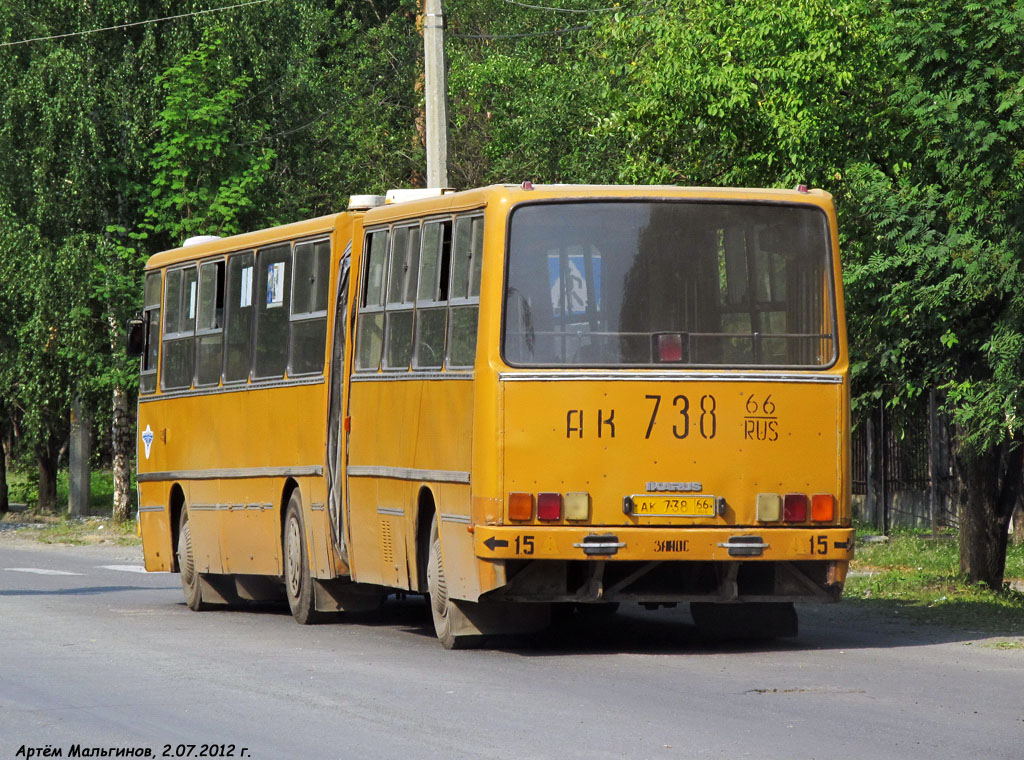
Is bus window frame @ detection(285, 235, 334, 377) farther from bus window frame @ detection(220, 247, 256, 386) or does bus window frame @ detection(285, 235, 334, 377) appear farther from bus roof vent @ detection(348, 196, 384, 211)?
bus window frame @ detection(220, 247, 256, 386)

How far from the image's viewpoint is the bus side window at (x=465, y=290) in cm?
1323

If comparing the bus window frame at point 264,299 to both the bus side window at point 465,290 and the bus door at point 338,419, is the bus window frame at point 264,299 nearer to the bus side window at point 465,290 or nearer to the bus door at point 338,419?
the bus door at point 338,419

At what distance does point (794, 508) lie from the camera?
516 inches

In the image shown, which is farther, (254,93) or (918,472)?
(254,93)

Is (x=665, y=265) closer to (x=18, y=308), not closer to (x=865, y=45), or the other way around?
(x=865, y=45)

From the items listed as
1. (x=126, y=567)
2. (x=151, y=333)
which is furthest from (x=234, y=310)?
(x=126, y=567)

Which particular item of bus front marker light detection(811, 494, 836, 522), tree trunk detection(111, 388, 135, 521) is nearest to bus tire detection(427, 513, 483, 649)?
bus front marker light detection(811, 494, 836, 522)

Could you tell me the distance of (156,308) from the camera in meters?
20.2

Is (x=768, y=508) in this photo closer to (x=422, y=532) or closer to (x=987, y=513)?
(x=422, y=532)

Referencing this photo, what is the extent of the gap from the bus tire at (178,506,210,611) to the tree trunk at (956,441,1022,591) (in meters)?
7.40

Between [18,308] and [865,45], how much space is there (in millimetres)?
24054

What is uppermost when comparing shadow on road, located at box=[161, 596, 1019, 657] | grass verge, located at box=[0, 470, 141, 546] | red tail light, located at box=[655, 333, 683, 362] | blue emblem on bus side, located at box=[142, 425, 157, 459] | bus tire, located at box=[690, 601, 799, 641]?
red tail light, located at box=[655, 333, 683, 362]

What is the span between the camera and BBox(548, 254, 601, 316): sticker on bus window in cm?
1302

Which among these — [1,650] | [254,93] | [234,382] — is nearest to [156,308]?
[234,382]
